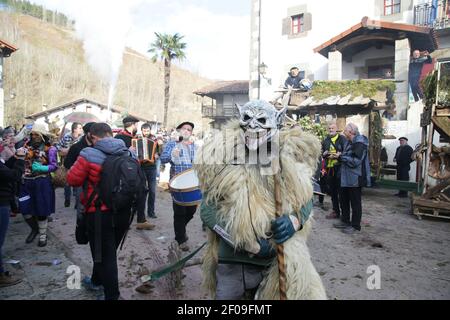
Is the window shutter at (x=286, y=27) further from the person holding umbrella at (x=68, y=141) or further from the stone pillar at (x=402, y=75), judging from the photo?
the person holding umbrella at (x=68, y=141)

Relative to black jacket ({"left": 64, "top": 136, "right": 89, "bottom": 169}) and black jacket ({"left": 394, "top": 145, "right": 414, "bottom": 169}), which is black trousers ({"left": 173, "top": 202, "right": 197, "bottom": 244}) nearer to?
black jacket ({"left": 64, "top": 136, "right": 89, "bottom": 169})

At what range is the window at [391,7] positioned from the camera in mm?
15101

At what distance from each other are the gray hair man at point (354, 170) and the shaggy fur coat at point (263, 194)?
397 centimetres

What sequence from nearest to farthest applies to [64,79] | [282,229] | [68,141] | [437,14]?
[282,229] → [68,141] → [437,14] → [64,79]

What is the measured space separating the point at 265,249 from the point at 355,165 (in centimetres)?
435

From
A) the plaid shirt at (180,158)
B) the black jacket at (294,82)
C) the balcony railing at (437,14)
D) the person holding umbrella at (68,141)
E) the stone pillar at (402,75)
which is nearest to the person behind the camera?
the plaid shirt at (180,158)

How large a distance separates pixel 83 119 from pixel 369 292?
10236 millimetres

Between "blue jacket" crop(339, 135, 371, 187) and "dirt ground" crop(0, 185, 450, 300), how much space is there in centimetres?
97

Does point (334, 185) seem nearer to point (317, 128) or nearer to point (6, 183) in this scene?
point (317, 128)

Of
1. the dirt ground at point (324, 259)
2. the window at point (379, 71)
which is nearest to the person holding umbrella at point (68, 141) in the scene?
the dirt ground at point (324, 259)

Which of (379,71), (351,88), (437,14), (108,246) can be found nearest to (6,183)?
(108,246)

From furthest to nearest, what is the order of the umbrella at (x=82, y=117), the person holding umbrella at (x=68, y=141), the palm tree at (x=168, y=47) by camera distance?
the palm tree at (x=168, y=47)
the umbrella at (x=82, y=117)
the person holding umbrella at (x=68, y=141)

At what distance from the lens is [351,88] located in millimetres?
11398
